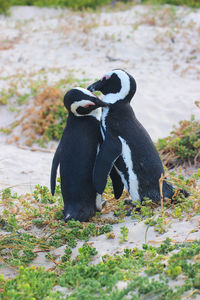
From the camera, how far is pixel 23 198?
405cm

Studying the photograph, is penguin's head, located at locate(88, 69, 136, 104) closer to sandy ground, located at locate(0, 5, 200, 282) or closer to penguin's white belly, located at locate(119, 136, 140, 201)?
penguin's white belly, located at locate(119, 136, 140, 201)

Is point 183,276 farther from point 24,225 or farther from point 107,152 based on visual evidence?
point 24,225

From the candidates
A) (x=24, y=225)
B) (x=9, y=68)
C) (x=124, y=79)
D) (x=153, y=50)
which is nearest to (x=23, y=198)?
(x=24, y=225)

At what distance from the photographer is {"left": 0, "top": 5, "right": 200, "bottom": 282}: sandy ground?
6121mm

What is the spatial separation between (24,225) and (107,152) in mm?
913

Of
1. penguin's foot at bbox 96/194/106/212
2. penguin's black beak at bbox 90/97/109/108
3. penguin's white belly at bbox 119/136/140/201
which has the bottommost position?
penguin's foot at bbox 96/194/106/212

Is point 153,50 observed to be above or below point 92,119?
above

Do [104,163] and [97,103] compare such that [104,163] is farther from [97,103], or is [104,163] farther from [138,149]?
[97,103]

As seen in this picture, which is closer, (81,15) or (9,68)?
(9,68)

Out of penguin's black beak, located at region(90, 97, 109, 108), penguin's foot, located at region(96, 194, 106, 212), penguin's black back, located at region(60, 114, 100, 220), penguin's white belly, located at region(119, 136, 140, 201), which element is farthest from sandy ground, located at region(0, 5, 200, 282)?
penguin's black beak, located at region(90, 97, 109, 108)

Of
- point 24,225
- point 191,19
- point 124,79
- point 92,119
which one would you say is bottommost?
point 24,225

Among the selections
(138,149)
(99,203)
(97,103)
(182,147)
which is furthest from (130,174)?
(182,147)

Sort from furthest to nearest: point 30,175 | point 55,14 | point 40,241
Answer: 1. point 55,14
2. point 30,175
3. point 40,241

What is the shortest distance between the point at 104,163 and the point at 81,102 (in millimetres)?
485
